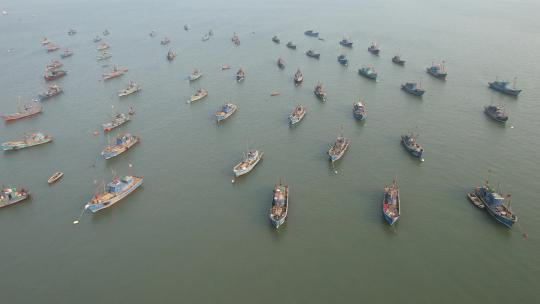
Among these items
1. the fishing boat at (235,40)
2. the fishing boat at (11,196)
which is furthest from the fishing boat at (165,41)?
the fishing boat at (11,196)

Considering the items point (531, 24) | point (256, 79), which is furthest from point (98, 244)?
point (531, 24)

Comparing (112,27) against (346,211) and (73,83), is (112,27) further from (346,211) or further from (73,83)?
(346,211)

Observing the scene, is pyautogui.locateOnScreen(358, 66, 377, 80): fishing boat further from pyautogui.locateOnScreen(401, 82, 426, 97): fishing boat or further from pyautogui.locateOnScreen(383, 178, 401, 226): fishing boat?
pyautogui.locateOnScreen(383, 178, 401, 226): fishing boat

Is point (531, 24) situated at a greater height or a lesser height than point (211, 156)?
lesser

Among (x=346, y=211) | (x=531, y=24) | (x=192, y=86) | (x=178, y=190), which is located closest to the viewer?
(x=346, y=211)

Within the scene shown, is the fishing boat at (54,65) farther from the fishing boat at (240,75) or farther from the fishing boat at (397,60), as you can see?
the fishing boat at (397,60)

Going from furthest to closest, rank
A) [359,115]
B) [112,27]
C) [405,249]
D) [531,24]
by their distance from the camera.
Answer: [112,27] → [531,24] → [359,115] → [405,249]

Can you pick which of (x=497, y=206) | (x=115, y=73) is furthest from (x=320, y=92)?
(x=115, y=73)
